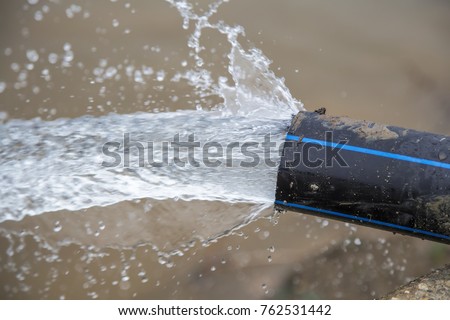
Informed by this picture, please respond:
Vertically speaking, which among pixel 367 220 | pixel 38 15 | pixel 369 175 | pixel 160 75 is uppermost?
pixel 38 15

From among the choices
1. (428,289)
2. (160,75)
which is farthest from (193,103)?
(428,289)

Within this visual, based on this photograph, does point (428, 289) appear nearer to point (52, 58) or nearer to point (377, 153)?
point (377, 153)

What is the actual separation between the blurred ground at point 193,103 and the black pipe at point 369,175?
0.62 metres

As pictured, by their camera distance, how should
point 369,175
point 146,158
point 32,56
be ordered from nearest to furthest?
1. point 369,175
2. point 146,158
3. point 32,56

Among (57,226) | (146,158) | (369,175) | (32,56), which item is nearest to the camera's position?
(369,175)

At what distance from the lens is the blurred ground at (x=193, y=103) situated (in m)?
1.66

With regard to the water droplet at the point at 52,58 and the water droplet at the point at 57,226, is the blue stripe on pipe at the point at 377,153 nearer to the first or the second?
the water droplet at the point at 57,226

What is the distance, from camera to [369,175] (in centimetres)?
99

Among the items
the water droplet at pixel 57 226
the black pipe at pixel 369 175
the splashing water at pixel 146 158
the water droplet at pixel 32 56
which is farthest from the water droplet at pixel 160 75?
the black pipe at pixel 369 175

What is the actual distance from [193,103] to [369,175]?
937 mm

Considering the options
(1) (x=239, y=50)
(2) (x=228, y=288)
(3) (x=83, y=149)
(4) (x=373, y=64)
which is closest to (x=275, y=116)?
Answer: (1) (x=239, y=50)

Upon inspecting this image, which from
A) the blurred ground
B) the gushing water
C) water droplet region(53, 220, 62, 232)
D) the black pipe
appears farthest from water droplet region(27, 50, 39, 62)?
the black pipe

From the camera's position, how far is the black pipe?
98cm

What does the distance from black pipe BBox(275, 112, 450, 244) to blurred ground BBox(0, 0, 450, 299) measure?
0.62m
